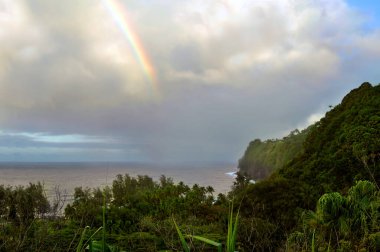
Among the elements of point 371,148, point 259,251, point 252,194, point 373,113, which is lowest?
point 259,251

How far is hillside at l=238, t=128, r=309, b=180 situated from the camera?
320 feet

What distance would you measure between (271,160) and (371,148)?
8547 cm

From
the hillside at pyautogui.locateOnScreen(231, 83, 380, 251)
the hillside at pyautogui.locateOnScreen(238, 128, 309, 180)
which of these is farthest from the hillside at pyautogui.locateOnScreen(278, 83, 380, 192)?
the hillside at pyautogui.locateOnScreen(238, 128, 309, 180)

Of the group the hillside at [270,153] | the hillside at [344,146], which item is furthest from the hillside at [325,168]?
the hillside at [270,153]

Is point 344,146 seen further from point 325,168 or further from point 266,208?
point 266,208

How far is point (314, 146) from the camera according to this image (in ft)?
111

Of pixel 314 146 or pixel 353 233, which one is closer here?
pixel 353 233

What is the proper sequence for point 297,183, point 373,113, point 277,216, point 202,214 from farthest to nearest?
point 373,113
point 297,183
point 202,214
point 277,216

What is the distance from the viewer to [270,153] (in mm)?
117562

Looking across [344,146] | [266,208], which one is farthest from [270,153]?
[266,208]

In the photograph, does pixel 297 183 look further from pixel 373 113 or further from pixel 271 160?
pixel 271 160

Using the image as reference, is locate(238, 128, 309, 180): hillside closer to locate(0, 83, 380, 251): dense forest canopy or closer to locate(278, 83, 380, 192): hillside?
locate(278, 83, 380, 192): hillside

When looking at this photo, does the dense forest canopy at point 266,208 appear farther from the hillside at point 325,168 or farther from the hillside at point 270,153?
the hillside at point 270,153

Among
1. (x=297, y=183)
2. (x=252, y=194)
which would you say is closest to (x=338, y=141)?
(x=297, y=183)
